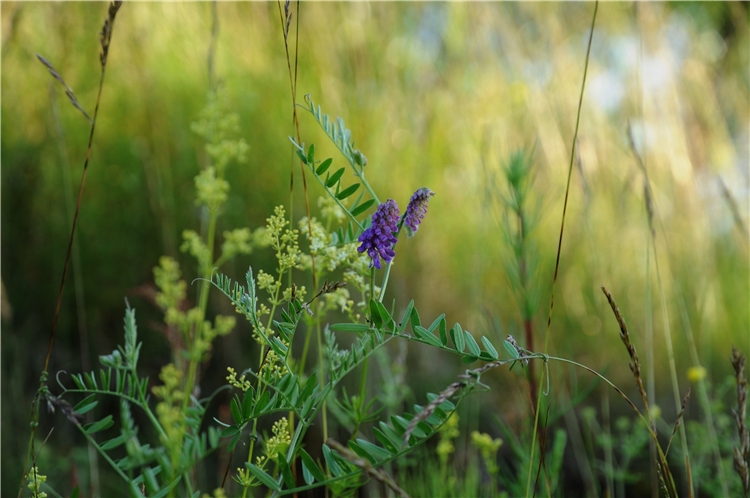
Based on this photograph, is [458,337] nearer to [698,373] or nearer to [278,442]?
[278,442]

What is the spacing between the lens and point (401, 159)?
90.8 inches

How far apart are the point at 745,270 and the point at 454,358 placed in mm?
1430

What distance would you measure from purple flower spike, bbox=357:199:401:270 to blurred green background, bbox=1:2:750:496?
1.27m

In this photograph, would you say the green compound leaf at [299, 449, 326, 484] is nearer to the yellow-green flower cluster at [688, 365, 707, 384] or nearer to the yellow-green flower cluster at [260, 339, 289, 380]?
the yellow-green flower cluster at [260, 339, 289, 380]

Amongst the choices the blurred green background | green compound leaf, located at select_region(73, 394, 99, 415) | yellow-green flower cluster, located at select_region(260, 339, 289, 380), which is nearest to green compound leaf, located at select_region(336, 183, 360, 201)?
yellow-green flower cluster, located at select_region(260, 339, 289, 380)

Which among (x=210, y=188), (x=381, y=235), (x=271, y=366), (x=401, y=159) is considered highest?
(x=401, y=159)

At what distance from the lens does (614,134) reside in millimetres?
2570

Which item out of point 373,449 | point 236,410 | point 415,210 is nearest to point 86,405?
point 236,410

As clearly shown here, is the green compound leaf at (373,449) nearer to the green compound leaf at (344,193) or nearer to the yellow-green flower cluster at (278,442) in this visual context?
the yellow-green flower cluster at (278,442)

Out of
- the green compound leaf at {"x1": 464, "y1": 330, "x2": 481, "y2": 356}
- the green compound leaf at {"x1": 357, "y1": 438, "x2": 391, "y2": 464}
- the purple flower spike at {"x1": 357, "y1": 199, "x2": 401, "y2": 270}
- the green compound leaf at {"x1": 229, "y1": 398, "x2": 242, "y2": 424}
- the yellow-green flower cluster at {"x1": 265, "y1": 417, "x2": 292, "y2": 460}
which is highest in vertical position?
the purple flower spike at {"x1": 357, "y1": 199, "x2": 401, "y2": 270}

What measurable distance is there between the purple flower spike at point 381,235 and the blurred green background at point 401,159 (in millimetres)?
1274

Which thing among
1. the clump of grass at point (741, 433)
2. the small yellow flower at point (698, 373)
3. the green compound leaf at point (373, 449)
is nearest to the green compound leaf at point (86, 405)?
the green compound leaf at point (373, 449)

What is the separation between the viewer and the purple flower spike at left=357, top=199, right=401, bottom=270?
0.64m

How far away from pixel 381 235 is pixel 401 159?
171 centimetres
